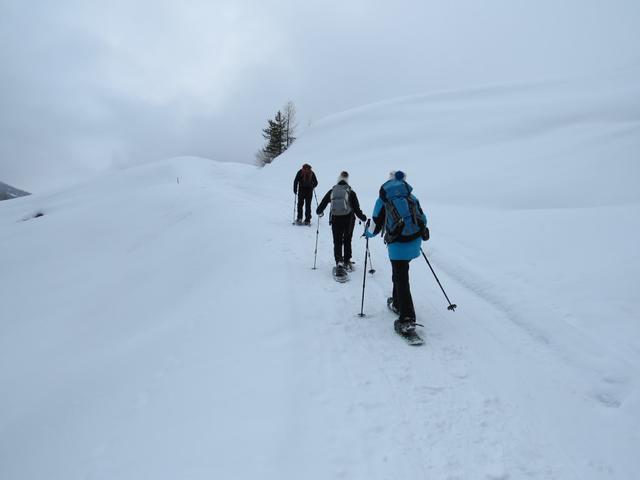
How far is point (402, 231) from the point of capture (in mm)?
5406

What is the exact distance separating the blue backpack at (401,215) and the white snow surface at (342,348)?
1670 millimetres

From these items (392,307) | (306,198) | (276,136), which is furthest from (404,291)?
(276,136)

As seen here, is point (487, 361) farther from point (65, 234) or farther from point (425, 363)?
point (65, 234)

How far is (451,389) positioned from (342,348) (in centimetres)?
167

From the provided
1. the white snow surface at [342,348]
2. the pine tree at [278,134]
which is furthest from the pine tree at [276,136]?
the white snow surface at [342,348]

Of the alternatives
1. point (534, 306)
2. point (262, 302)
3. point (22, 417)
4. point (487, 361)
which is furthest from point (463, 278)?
point (22, 417)

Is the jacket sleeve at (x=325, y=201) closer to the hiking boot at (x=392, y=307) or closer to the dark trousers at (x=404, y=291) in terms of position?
the hiking boot at (x=392, y=307)

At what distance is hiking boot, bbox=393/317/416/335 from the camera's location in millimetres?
5500

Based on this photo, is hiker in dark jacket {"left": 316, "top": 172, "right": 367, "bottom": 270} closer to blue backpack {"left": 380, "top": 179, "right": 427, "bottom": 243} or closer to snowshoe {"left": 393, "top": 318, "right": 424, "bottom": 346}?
blue backpack {"left": 380, "top": 179, "right": 427, "bottom": 243}

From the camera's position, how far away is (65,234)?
16.8 meters

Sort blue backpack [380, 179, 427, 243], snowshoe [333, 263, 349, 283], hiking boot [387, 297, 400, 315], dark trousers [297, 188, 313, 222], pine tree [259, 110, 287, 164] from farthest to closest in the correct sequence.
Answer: pine tree [259, 110, 287, 164] < dark trousers [297, 188, 313, 222] < snowshoe [333, 263, 349, 283] < hiking boot [387, 297, 400, 315] < blue backpack [380, 179, 427, 243]

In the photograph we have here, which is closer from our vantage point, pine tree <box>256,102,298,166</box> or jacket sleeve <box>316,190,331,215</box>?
jacket sleeve <box>316,190,331,215</box>

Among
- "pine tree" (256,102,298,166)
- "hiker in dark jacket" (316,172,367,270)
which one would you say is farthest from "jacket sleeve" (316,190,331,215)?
"pine tree" (256,102,298,166)

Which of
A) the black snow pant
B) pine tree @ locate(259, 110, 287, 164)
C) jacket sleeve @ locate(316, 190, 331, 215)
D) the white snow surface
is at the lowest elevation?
the white snow surface
